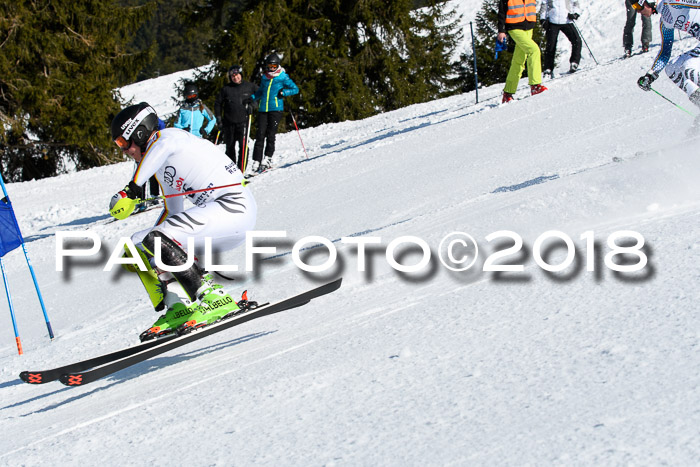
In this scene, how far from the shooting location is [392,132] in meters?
14.2

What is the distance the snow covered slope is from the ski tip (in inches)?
5.1

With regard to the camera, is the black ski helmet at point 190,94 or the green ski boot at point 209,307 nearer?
the green ski boot at point 209,307

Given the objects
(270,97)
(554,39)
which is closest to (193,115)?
(270,97)

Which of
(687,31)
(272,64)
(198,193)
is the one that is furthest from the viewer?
(272,64)

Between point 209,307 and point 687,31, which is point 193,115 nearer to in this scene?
point 687,31

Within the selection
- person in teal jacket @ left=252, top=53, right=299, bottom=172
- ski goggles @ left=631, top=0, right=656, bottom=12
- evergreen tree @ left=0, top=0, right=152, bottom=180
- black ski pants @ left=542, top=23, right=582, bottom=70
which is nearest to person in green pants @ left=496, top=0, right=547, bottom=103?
black ski pants @ left=542, top=23, right=582, bottom=70

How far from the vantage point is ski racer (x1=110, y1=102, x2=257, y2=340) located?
4.64 m

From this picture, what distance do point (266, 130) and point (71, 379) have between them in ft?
30.3

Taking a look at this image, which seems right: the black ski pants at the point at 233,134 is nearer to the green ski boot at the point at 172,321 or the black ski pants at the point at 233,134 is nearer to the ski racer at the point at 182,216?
the ski racer at the point at 182,216

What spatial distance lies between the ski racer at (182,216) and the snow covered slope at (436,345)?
1.12 ft

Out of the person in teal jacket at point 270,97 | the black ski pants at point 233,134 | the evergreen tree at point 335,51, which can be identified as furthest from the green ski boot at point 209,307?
the evergreen tree at point 335,51

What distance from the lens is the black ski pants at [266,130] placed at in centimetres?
1299

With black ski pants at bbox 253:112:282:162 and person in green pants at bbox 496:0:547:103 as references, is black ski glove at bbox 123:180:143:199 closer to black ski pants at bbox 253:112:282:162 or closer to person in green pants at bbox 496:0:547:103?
person in green pants at bbox 496:0:547:103

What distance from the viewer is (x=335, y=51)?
→ 105 ft
